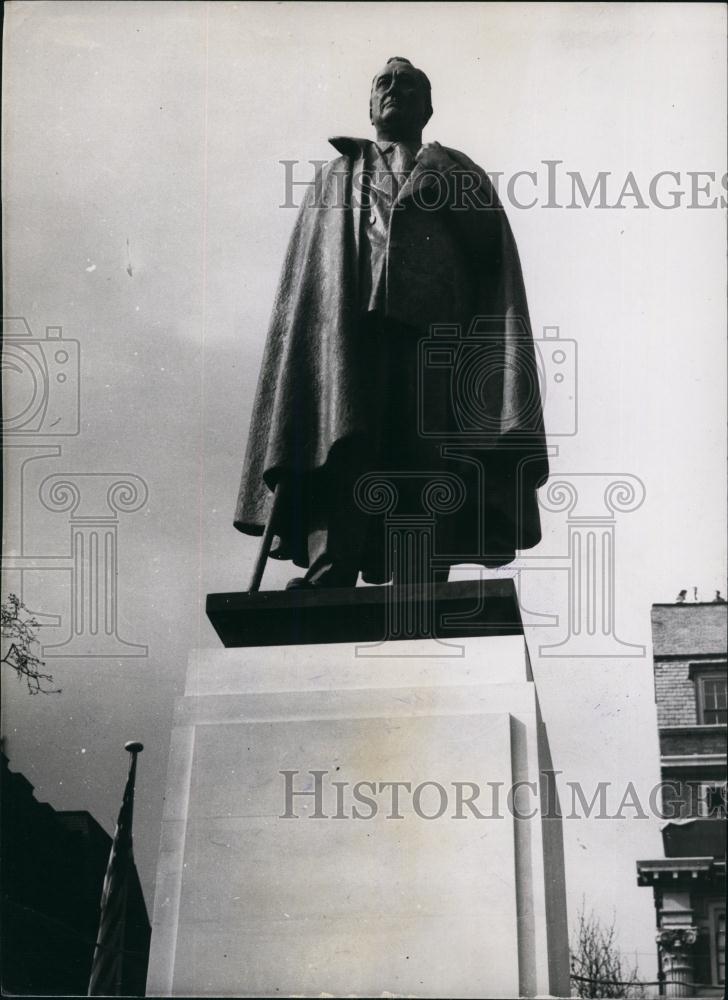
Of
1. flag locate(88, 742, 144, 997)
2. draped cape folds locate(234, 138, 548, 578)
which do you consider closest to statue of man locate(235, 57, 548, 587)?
draped cape folds locate(234, 138, 548, 578)

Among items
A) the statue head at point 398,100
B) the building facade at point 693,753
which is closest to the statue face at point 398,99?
the statue head at point 398,100

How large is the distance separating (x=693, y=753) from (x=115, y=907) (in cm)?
1686

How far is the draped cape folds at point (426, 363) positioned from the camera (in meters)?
6.86

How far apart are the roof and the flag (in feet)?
53.2

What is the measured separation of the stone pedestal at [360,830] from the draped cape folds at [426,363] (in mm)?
892

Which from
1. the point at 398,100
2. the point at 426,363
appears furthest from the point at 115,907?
the point at 398,100

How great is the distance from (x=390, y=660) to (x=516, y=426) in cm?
124

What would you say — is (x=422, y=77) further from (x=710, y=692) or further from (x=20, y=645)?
(x=710, y=692)

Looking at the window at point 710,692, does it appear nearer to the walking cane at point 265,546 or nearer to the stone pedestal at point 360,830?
the walking cane at point 265,546

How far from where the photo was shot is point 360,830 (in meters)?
5.85

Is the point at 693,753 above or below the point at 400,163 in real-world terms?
above

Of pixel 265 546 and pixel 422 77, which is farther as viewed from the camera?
pixel 422 77

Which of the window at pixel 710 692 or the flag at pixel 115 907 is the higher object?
the window at pixel 710 692

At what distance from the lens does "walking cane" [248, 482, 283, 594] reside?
666 centimetres
